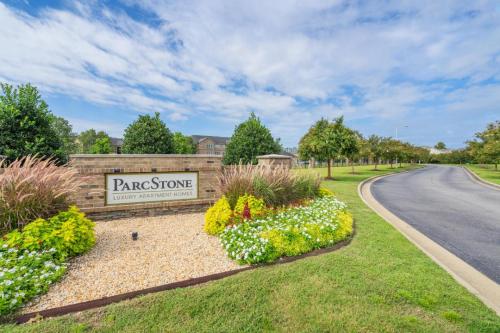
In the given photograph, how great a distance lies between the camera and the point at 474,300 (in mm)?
2695

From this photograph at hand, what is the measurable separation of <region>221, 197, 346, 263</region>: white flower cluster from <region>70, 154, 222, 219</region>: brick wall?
2438 mm

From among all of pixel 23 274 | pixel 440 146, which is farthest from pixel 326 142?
pixel 440 146

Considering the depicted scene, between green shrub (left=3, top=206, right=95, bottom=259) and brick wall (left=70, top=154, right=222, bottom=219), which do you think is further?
brick wall (left=70, top=154, right=222, bottom=219)

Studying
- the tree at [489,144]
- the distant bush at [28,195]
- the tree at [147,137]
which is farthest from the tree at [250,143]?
the tree at [489,144]

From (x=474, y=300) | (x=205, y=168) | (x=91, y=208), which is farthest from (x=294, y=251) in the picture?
(x=91, y=208)

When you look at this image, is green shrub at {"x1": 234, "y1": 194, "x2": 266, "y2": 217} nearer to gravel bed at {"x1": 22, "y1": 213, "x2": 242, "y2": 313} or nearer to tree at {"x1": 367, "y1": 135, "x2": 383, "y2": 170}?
gravel bed at {"x1": 22, "y1": 213, "x2": 242, "y2": 313}

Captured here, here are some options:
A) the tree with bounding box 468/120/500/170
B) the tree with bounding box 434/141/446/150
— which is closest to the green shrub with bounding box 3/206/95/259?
the tree with bounding box 468/120/500/170

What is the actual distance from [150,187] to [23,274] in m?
3.39

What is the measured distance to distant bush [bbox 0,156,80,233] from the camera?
12.0 ft

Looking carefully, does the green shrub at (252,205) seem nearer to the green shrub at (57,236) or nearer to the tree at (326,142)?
the green shrub at (57,236)

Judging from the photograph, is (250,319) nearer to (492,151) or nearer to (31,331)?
(31,331)

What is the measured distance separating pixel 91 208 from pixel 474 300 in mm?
7113

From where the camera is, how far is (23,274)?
2842 mm

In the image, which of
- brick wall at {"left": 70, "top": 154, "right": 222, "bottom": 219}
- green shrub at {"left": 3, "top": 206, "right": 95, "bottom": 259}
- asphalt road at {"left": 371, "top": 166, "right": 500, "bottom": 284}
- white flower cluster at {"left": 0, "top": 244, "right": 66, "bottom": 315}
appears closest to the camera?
white flower cluster at {"left": 0, "top": 244, "right": 66, "bottom": 315}
